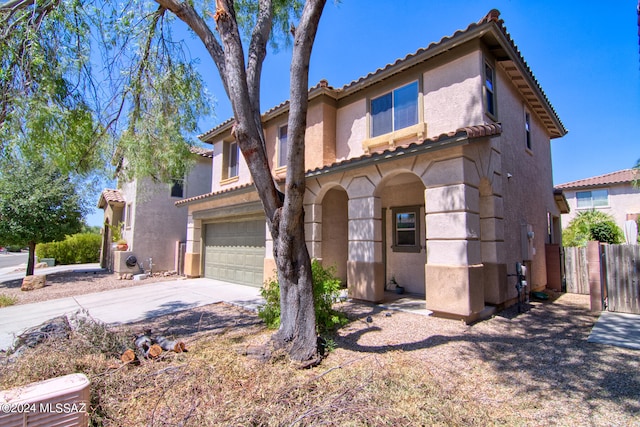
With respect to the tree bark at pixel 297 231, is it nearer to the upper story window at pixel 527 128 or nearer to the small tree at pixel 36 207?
the upper story window at pixel 527 128

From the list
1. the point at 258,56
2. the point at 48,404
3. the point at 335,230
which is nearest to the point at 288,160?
the point at 258,56

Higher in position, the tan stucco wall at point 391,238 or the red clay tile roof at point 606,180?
the red clay tile roof at point 606,180

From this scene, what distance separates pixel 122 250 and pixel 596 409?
17.8 m

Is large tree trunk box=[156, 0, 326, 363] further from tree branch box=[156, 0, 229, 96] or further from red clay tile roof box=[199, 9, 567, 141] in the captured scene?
red clay tile roof box=[199, 9, 567, 141]

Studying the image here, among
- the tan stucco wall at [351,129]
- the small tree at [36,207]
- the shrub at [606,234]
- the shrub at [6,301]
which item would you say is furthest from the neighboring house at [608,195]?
the small tree at [36,207]

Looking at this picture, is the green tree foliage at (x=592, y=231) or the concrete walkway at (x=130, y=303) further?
the green tree foliage at (x=592, y=231)

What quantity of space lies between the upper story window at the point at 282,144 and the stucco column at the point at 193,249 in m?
5.44

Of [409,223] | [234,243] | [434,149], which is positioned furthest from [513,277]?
[234,243]

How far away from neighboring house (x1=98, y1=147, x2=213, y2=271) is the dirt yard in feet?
38.2

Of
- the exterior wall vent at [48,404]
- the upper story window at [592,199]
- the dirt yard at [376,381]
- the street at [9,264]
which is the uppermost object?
the upper story window at [592,199]

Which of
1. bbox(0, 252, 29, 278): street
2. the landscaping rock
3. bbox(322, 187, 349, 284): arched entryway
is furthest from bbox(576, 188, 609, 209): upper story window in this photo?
bbox(0, 252, 29, 278): street

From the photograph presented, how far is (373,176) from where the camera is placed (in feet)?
27.4

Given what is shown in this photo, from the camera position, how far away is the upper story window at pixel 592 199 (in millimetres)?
22328

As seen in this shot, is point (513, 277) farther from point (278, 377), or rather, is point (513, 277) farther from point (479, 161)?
point (278, 377)
